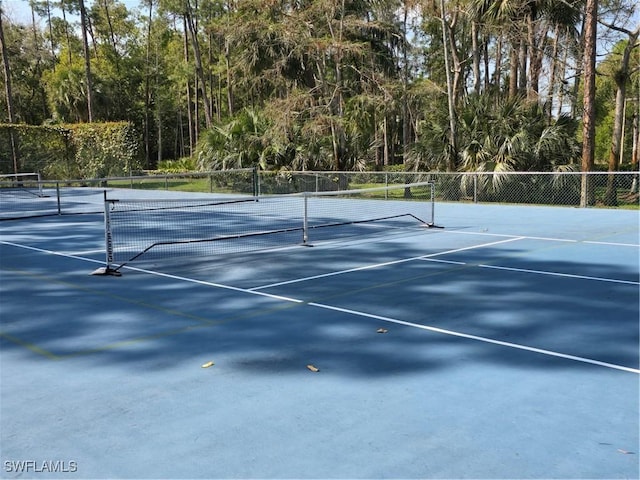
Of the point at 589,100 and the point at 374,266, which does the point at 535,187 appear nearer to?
the point at 589,100

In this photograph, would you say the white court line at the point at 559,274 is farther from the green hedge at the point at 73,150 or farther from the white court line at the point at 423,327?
the green hedge at the point at 73,150

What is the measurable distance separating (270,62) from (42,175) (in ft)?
58.2

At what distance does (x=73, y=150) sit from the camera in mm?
37281

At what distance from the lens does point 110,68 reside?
55.8 meters

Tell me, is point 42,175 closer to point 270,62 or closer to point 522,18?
point 270,62

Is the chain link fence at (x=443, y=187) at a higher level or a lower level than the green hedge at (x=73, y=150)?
lower

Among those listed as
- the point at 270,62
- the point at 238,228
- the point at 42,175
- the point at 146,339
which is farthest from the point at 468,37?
the point at 146,339

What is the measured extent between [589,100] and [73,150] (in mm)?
29958

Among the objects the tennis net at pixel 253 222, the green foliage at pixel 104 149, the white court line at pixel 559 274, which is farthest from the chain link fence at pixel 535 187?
the green foliage at pixel 104 149

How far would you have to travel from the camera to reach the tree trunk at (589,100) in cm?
1934

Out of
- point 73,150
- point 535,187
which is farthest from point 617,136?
point 73,150

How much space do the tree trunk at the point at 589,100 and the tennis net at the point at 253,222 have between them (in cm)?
517

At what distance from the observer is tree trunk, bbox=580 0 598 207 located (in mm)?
19344

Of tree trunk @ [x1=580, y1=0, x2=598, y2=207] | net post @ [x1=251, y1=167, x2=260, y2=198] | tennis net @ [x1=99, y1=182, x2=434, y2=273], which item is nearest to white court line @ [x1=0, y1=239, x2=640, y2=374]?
tennis net @ [x1=99, y1=182, x2=434, y2=273]
